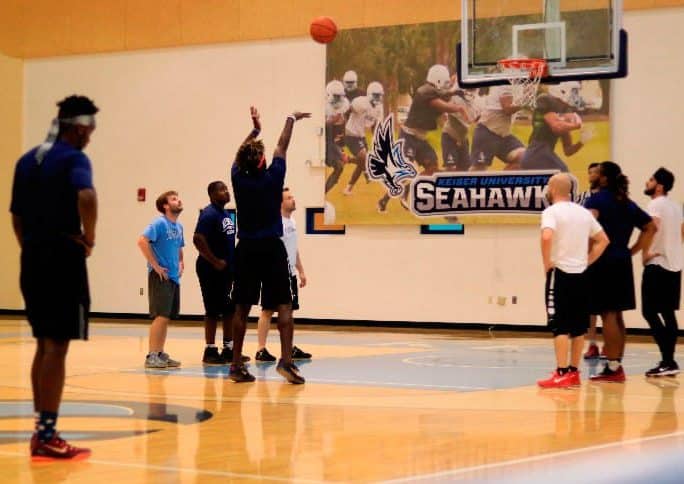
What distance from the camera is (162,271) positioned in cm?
1316

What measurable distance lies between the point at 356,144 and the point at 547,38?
6913 mm

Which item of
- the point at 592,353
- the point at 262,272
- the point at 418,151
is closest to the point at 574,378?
the point at 262,272

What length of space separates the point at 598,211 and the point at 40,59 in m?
16.5

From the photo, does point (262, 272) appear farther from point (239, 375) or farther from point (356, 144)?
point (356, 144)

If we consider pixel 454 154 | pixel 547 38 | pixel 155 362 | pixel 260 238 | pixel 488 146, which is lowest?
pixel 155 362

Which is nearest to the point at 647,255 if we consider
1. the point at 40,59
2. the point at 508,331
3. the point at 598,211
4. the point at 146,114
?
the point at 598,211

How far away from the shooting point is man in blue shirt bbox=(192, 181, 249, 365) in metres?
13.5

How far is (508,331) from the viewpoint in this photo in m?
20.9

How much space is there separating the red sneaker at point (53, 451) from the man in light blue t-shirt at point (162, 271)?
20.3 feet

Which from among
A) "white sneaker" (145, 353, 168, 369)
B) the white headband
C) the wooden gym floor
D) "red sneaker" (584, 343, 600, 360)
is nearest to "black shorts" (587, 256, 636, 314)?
the wooden gym floor

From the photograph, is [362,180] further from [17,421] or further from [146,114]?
[17,421]

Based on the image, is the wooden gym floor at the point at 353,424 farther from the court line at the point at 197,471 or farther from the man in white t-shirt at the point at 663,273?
the man in white t-shirt at the point at 663,273

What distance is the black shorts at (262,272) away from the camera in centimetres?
1128

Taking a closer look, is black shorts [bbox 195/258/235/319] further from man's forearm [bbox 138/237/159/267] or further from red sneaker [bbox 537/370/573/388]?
red sneaker [bbox 537/370/573/388]
